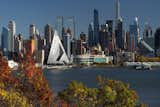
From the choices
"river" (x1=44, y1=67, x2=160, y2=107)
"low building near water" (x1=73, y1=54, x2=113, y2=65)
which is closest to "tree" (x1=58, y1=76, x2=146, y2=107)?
"river" (x1=44, y1=67, x2=160, y2=107)

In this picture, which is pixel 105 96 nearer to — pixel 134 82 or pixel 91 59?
pixel 134 82

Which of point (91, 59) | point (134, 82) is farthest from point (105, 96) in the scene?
point (91, 59)

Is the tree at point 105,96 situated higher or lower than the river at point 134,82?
higher

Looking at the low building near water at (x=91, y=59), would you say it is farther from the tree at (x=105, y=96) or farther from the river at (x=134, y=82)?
the tree at (x=105, y=96)

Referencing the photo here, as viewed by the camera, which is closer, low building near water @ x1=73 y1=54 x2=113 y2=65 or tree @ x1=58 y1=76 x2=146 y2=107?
tree @ x1=58 y1=76 x2=146 y2=107

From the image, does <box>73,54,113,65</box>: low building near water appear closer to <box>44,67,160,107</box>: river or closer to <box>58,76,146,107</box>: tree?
<box>44,67,160,107</box>: river

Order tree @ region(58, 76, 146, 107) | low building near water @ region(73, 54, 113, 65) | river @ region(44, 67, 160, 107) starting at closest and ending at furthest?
tree @ region(58, 76, 146, 107)
river @ region(44, 67, 160, 107)
low building near water @ region(73, 54, 113, 65)

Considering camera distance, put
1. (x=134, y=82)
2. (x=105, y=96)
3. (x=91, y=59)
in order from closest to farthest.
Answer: (x=105, y=96), (x=134, y=82), (x=91, y=59)

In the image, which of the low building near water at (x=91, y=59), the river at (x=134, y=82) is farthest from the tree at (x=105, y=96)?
the low building near water at (x=91, y=59)

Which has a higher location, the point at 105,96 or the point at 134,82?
the point at 105,96

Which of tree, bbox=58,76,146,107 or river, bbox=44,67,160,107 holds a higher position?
tree, bbox=58,76,146,107

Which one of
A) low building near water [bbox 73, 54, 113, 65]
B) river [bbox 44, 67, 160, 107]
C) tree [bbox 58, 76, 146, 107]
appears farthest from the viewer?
low building near water [bbox 73, 54, 113, 65]
